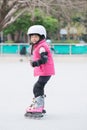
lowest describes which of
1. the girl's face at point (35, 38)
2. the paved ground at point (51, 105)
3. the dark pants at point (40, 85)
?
the paved ground at point (51, 105)

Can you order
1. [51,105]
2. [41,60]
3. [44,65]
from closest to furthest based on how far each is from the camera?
[41,60] → [44,65] → [51,105]

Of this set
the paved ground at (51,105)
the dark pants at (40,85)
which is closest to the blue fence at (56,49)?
the paved ground at (51,105)

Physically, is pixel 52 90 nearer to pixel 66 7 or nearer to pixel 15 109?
pixel 15 109

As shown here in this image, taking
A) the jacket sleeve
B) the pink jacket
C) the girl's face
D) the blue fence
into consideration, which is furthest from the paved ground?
the blue fence

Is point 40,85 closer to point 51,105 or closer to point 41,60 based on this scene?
point 41,60

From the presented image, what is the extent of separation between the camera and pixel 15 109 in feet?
30.0

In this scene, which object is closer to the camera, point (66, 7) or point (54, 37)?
point (66, 7)

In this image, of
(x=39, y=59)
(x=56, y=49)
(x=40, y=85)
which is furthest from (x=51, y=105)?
(x=56, y=49)

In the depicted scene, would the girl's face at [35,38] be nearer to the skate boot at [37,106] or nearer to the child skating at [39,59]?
the child skating at [39,59]

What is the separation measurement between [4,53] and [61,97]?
857 inches

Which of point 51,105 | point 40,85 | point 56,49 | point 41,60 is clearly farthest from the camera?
point 56,49

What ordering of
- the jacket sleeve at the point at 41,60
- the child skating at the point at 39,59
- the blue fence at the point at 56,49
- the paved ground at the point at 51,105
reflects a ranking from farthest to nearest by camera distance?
the blue fence at the point at 56,49, the child skating at the point at 39,59, the jacket sleeve at the point at 41,60, the paved ground at the point at 51,105

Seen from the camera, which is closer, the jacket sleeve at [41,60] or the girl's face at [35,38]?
the jacket sleeve at [41,60]

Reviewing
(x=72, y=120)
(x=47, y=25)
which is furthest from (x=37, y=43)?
(x=47, y=25)
